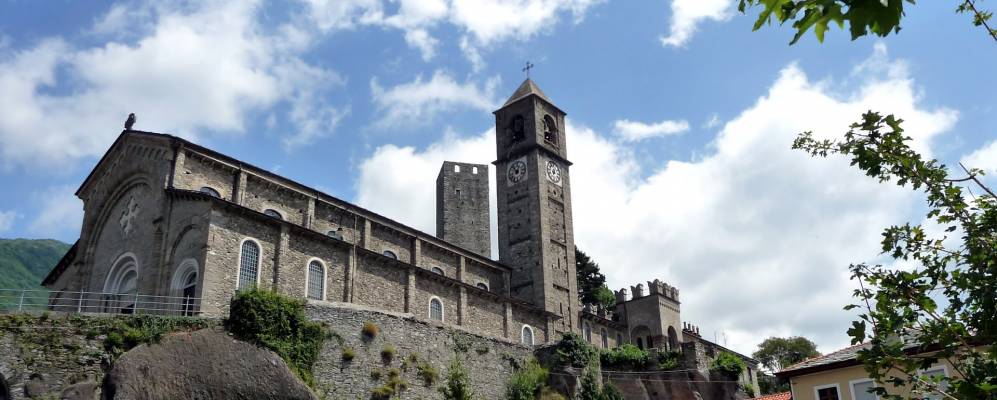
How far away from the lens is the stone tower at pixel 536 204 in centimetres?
5203

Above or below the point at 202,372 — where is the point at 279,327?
above

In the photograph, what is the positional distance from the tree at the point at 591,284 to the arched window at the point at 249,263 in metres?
38.5

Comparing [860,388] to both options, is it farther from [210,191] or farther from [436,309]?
[210,191]

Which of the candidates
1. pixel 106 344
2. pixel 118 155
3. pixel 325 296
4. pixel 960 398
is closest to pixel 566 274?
A: pixel 325 296

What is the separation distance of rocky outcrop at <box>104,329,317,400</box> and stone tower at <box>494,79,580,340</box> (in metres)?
26.1

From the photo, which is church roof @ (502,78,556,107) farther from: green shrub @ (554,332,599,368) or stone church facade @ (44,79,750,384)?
green shrub @ (554,332,599,368)

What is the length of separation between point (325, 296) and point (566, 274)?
2197cm

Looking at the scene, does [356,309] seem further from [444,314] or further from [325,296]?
[444,314]

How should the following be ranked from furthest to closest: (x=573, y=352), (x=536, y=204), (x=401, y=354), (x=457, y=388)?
(x=536, y=204) → (x=573, y=352) → (x=401, y=354) → (x=457, y=388)

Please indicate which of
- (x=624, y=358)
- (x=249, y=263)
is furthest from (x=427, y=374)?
(x=624, y=358)

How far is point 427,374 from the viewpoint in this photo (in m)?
31.8

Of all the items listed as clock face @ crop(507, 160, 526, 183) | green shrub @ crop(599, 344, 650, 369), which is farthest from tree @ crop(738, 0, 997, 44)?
clock face @ crop(507, 160, 526, 183)

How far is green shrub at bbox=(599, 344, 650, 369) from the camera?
45.2 meters

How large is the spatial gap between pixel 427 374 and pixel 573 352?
993 centimetres
